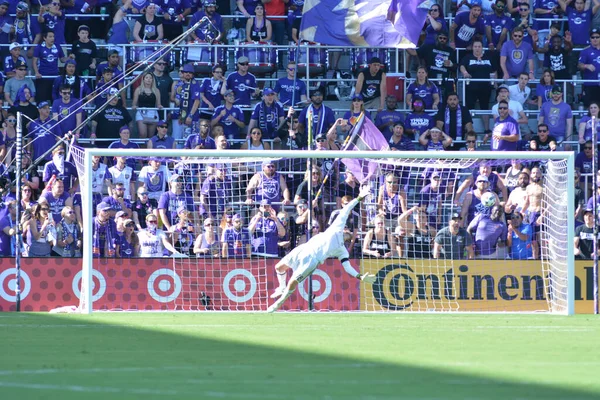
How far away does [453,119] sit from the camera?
2262 cm

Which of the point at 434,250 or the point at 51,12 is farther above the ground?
the point at 51,12

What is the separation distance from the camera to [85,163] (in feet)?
55.7

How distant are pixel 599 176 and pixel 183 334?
10.7 meters

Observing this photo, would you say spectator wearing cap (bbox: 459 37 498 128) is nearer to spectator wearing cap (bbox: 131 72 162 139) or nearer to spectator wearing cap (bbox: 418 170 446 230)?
spectator wearing cap (bbox: 418 170 446 230)

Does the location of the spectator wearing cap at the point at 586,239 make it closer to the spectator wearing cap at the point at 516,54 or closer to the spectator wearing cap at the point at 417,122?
the spectator wearing cap at the point at 417,122

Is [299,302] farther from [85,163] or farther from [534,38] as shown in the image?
[534,38]

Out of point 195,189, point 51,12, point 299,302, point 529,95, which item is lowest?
point 299,302

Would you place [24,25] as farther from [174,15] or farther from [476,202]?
[476,202]

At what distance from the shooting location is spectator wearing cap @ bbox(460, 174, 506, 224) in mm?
18781

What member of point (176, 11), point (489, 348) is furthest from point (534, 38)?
point (489, 348)

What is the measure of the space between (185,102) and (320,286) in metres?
6.31

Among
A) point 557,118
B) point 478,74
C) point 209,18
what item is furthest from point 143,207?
point 557,118

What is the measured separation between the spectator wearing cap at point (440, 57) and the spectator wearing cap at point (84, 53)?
7317 millimetres

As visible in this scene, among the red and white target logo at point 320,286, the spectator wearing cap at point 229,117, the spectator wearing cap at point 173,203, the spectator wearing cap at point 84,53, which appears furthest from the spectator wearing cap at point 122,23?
the red and white target logo at point 320,286
